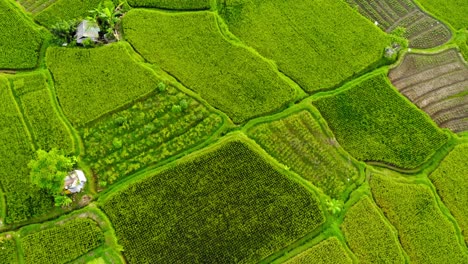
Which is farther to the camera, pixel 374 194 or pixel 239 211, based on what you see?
pixel 374 194

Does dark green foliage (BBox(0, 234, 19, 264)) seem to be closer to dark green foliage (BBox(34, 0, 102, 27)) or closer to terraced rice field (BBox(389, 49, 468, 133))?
dark green foliage (BBox(34, 0, 102, 27))

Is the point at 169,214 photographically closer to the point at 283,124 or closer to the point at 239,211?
the point at 239,211

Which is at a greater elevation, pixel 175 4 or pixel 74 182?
pixel 175 4

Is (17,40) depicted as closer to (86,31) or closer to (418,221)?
(86,31)

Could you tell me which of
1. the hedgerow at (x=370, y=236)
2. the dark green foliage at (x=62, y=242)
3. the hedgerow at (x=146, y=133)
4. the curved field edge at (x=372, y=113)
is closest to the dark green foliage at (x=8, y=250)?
the dark green foliage at (x=62, y=242)

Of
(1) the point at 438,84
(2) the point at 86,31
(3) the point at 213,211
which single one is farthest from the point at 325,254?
(2) the point at 86,31

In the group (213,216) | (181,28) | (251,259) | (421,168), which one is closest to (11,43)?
(181,28)
